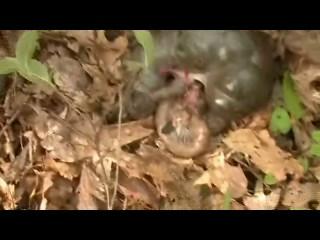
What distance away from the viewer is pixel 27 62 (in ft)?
4.06

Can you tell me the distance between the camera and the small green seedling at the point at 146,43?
123cm

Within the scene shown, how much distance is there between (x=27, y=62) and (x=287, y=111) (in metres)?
0.44

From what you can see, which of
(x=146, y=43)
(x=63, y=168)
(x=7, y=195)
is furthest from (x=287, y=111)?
(x=7, y=195)

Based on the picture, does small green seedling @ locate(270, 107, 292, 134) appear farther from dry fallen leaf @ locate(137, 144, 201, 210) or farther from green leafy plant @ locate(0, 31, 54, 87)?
green leafy plant @ locate(0, 31, 54, 87)

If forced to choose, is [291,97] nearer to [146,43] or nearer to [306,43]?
[306,43]

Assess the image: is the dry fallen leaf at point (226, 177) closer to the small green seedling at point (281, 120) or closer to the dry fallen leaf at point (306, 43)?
the small green seedling at point (281, 120)

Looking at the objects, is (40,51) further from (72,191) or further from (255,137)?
(255,137)

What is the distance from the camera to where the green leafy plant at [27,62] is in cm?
123

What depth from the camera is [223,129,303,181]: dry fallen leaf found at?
1222 mm

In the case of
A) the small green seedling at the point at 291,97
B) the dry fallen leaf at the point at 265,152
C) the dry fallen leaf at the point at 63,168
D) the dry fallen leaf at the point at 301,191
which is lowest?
the dry fallen leaf at the point at 301,191

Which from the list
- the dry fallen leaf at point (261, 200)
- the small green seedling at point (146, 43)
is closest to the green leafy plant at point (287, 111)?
the dry fallen leaf at point (261, 200)

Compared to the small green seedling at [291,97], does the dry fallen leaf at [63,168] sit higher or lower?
lower

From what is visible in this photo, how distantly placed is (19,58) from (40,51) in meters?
0.04
